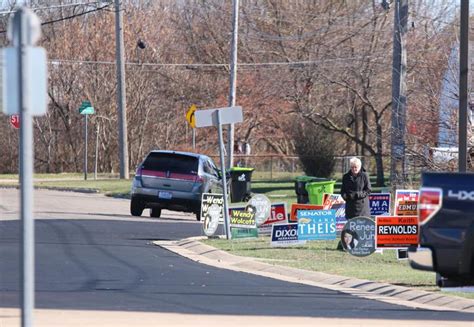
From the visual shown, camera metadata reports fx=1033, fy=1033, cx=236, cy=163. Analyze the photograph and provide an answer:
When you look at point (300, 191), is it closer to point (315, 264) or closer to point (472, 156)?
point (472, 156)

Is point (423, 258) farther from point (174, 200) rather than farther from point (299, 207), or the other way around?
point (174, 200)

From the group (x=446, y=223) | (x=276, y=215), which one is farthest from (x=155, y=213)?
(x=446, y=223)

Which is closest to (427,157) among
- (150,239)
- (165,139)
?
(150,239)

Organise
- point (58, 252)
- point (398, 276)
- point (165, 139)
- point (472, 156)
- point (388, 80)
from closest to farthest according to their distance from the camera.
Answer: point (398, 276)
point (58, 252)
point (472, 156)
point (388, 80)
point (165, 139)

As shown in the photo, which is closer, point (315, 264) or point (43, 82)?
point (43, 82)

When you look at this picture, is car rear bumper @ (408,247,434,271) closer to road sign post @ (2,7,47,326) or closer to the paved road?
the paved road

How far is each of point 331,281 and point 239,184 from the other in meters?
17.6

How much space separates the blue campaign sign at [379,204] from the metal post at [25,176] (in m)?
13.4

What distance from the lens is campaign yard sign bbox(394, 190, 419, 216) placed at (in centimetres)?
1900

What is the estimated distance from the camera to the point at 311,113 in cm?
4091

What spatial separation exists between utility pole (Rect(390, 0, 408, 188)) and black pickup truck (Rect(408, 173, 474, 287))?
1486 centimetres

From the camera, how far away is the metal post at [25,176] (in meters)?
7.36

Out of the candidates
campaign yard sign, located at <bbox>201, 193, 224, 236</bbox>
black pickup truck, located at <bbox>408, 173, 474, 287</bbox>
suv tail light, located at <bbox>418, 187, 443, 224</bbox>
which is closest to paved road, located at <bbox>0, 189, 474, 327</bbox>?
campaign yard sign, located at <bbox>201, 193, 224, 236</bbox>

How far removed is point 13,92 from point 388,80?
33082 mm
